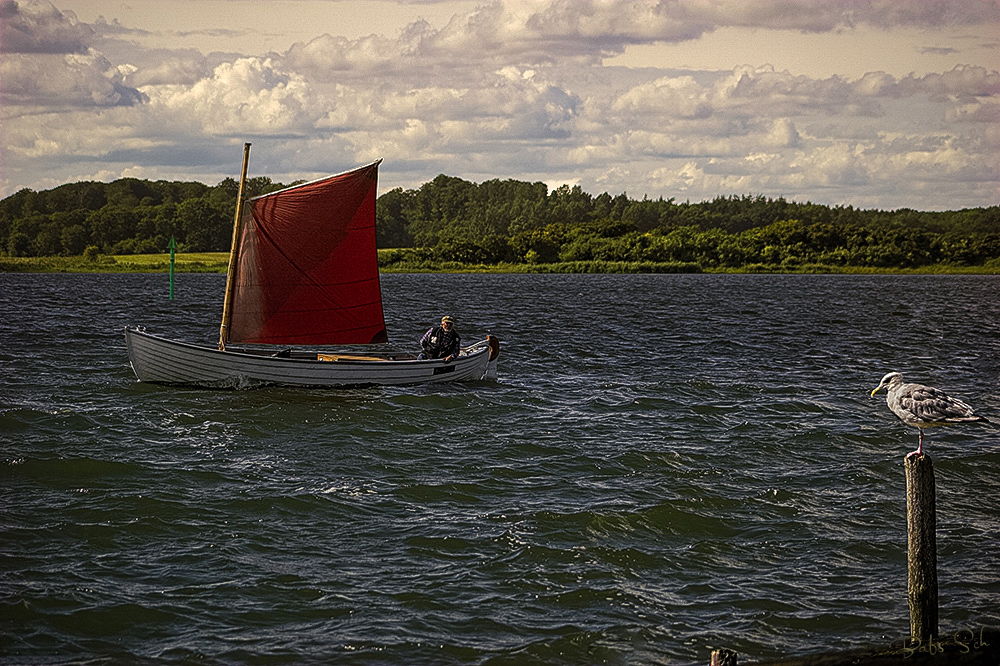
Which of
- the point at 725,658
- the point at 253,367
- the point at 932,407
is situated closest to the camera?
the point at 725,658

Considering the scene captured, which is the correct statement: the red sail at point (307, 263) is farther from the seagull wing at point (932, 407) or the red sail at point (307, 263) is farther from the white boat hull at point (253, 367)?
the seagull wing at point (932, 407)

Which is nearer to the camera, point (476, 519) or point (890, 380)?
point (890, 380)

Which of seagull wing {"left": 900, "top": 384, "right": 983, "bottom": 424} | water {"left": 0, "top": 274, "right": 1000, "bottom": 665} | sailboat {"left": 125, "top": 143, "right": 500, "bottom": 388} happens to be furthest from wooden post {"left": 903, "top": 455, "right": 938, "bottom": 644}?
sailboat {"left": 125, "top": 143, "right": 500, "bottom": 388}

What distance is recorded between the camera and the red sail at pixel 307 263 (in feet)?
103

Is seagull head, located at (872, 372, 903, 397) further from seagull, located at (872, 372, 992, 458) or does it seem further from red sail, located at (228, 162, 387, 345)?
red sail, located at (228, 162, 387, 345)

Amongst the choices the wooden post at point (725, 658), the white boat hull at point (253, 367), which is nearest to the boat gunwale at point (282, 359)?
the white boat hull at point (253, 367)

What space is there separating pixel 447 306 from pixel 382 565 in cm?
7340

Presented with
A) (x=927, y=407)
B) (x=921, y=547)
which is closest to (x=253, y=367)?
(x=927, y=407)

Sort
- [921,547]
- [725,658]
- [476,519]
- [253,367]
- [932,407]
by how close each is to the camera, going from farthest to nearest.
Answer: [253,367]
[476,519]
[932,407]
[921,547]
[725,658]

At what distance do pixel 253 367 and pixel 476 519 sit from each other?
47.9 feet

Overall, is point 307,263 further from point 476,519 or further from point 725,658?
point 725,658

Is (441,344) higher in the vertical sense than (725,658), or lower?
higher

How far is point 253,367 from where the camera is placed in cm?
3128

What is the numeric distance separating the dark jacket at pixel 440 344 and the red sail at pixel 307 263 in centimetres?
252
